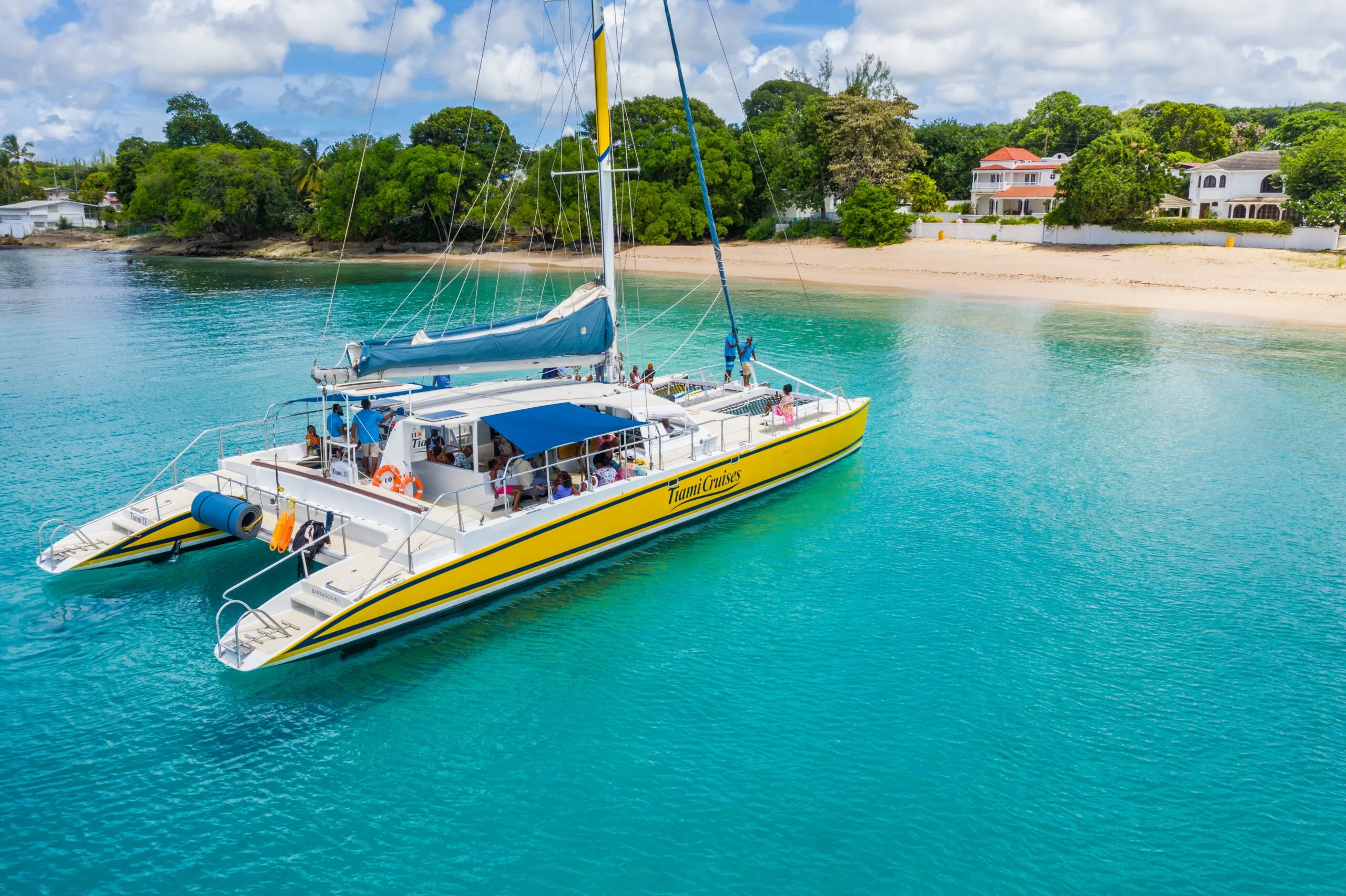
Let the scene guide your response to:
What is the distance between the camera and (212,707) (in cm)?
1123

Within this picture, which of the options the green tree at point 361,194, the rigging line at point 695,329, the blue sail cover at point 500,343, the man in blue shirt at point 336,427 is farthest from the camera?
the green tree at point 361,194

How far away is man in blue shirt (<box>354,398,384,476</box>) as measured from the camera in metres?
14.9

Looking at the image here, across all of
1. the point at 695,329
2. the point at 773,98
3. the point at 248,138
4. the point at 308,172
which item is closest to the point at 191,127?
the point at 248,138

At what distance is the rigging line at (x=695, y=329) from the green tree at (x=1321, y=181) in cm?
3436

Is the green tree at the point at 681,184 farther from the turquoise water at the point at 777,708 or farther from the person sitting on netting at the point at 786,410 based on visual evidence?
the turquoise water at the point at 777,708

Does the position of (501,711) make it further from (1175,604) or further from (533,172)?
(533,172)

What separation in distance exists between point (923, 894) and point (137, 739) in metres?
9.06

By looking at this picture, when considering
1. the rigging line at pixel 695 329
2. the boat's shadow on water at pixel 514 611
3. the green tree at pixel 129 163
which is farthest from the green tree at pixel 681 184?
the green tree at pixel 129 163

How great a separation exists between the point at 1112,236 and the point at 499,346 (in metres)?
52.8

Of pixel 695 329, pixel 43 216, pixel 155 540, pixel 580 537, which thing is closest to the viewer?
pixel 155 540

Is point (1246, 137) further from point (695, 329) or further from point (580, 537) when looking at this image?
point (580, 537)

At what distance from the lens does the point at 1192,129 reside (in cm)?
8938

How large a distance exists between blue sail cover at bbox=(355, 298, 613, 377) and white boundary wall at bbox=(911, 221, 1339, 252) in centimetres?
4973

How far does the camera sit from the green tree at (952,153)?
78.7 metres
